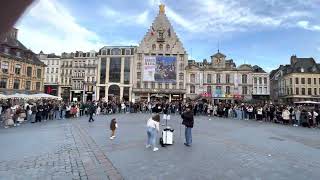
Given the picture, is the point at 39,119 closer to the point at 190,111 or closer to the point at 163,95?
the point at 190,111

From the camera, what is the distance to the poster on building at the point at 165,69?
67.0 meters

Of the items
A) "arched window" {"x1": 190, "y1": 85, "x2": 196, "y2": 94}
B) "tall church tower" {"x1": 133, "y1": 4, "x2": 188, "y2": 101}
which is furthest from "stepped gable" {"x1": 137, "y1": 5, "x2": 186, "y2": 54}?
"arched window" {"x1": 190, "y1": 85, "x2": 196, "y2": 94}

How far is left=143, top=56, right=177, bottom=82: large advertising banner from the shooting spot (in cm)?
6706

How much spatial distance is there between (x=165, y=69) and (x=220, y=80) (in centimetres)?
1285

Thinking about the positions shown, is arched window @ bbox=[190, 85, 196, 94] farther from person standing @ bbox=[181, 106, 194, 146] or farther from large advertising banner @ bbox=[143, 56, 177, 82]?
person standing @ bbox=[181, 106, 194, 146]

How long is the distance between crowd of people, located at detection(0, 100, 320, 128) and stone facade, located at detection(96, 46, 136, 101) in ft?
89.0

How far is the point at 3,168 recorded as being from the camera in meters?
8.30

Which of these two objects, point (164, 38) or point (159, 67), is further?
point (164, 38)

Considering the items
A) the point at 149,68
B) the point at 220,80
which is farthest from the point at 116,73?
the point at 220,80

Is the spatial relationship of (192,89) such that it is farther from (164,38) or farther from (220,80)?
(164,38)

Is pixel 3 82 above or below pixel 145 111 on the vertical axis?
above

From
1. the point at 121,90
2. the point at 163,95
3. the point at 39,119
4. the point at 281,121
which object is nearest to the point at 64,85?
the point at 121,90

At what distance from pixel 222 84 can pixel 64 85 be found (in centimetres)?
4576

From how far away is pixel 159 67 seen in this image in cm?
6756
